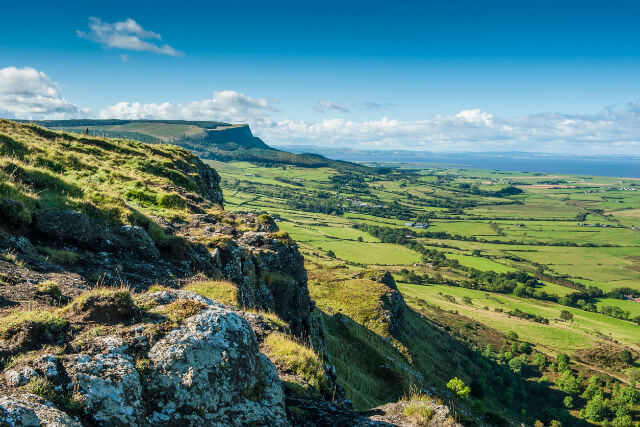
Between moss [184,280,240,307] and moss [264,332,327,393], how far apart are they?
138 inches

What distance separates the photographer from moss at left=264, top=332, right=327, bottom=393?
37.1 ft

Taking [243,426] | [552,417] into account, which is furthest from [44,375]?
[552,417]

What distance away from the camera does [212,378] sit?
7.37 m

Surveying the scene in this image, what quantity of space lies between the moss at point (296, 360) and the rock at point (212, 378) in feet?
8.38

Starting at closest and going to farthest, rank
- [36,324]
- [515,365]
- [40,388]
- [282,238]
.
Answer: [40,388]
[36,324]
[282,238]
[515,365]

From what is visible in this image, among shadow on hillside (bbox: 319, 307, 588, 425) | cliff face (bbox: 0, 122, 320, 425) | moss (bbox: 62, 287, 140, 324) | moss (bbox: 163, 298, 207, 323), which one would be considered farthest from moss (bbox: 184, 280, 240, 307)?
shadow on hillside (bbox: 319, 307, 588, 425)

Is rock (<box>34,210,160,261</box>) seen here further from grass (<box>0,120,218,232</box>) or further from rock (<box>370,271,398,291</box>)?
rock (<box>370,271,398,291</box>)

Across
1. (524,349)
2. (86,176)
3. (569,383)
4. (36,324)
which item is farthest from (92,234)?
(524,349)

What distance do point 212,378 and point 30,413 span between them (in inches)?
125

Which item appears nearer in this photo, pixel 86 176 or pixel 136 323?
pixel 136 323

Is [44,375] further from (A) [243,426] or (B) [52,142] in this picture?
(B) [52,142]

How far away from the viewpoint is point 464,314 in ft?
352

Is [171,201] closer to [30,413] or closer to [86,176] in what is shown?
[86,176]

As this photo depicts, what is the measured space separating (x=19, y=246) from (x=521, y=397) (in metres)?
93.3
